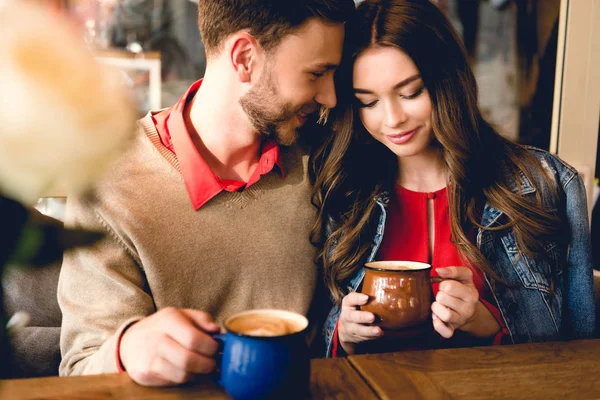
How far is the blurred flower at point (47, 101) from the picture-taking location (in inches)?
12.7

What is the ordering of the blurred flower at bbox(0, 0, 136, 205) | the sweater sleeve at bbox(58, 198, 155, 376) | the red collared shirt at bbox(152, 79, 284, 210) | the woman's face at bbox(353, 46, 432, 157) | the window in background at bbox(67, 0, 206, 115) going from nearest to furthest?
the blurred flower at bbox(0, 0, 136, 205), the sweater sleeve at bbox(58, 198, 155, 376), the red collared shirt at bbox(152, 79, 284, 210), the woman's face at bbox(353, 46, 432, 157), the window in background at bbox(67, 0, 206, 115)

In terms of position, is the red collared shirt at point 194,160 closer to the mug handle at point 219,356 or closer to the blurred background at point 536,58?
the mug handle at point 219,356

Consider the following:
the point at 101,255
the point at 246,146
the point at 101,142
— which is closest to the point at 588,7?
the point at 246,146

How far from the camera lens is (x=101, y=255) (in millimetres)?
1144

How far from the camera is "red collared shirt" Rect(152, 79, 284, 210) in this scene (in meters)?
1.20

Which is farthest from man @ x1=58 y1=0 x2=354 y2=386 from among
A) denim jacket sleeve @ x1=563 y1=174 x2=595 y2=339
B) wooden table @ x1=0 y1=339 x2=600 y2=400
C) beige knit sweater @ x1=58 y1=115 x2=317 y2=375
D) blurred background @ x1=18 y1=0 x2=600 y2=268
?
blurred background @ x1=18 y1=0 x2=600 y2=268

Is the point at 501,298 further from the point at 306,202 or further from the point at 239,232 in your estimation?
the point at 239,232

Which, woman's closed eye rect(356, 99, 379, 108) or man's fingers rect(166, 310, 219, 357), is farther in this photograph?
woman's closed eye rect(356, 99, 379, 108)

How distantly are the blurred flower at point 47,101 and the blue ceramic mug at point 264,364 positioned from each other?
360 millimetres

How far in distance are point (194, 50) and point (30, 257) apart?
2342 mm

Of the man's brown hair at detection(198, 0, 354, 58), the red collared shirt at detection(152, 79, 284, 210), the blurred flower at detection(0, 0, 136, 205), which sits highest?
the man's brown hair at detection(198, 0, 354, 58)

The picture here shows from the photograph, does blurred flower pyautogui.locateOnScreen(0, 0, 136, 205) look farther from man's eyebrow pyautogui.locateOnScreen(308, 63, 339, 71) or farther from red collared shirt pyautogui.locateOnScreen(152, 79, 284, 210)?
man's eyebrow pyautogui.locateOnScreen(308, 63, 339, 71)

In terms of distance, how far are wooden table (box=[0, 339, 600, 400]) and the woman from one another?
386mm

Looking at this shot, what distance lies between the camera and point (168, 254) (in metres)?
1.18
